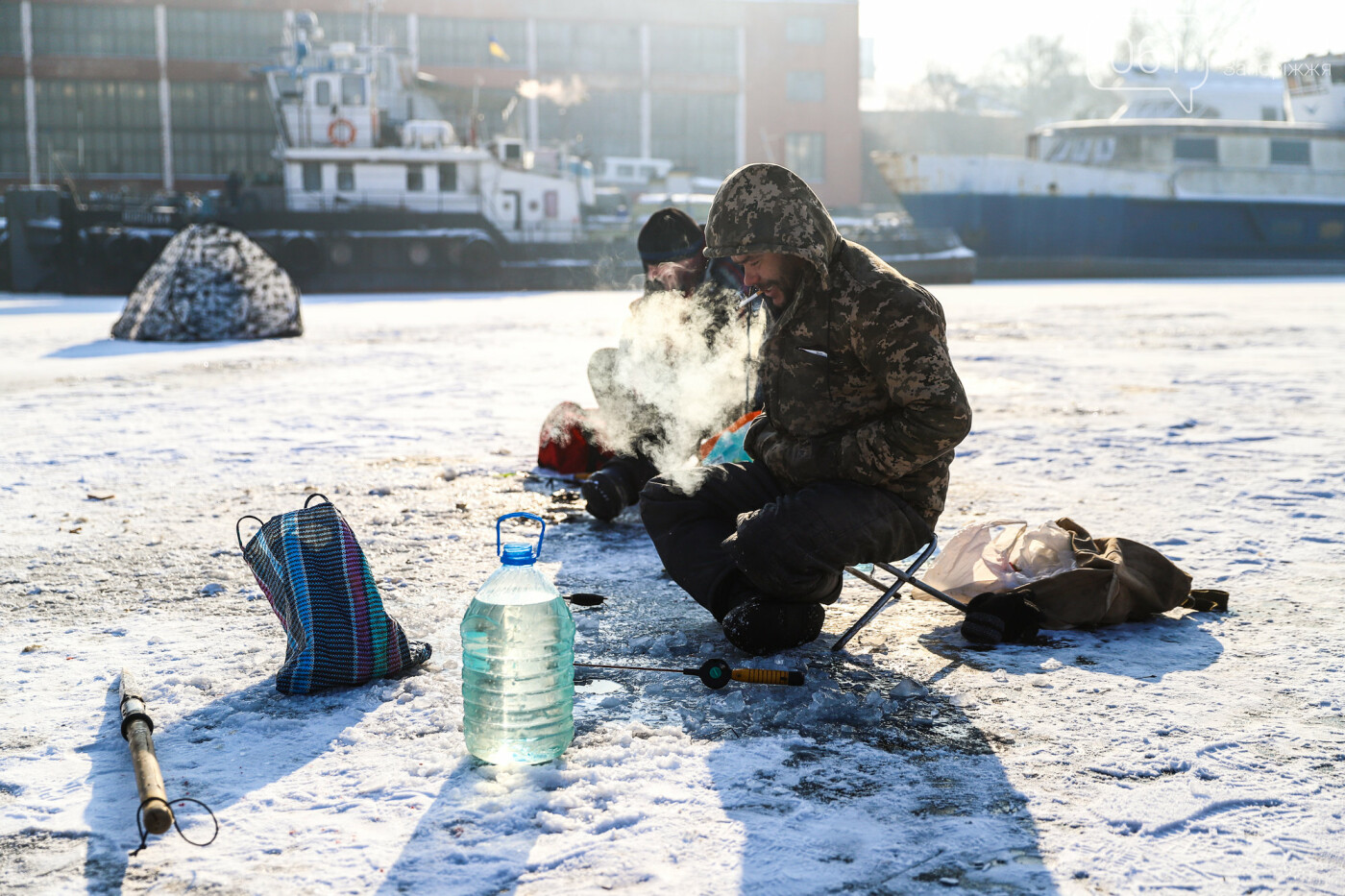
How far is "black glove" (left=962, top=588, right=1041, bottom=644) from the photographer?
301 cm

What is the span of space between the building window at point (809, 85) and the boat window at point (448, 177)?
18856mm

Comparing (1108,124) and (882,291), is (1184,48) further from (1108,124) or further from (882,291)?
(882,291)

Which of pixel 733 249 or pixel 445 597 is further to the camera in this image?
pixel 445 597

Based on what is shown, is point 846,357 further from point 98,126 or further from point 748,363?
point 98,126

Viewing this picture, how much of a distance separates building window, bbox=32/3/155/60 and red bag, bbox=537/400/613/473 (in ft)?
113

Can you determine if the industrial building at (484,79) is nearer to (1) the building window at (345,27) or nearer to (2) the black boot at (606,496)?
(1) the building window at (345,27)

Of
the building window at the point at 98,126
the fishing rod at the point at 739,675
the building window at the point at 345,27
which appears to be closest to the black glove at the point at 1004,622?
the fishing rod at the point at 739,675

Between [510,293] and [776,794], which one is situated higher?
[510,293]

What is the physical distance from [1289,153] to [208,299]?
2680 cm

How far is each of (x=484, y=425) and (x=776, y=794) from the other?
4.78 metres

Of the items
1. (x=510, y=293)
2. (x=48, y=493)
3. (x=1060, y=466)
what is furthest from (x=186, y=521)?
(x=510, y=293)

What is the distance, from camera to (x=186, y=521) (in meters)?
4.38

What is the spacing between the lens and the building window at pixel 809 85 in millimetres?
38719

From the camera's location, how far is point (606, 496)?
14.1 ft
